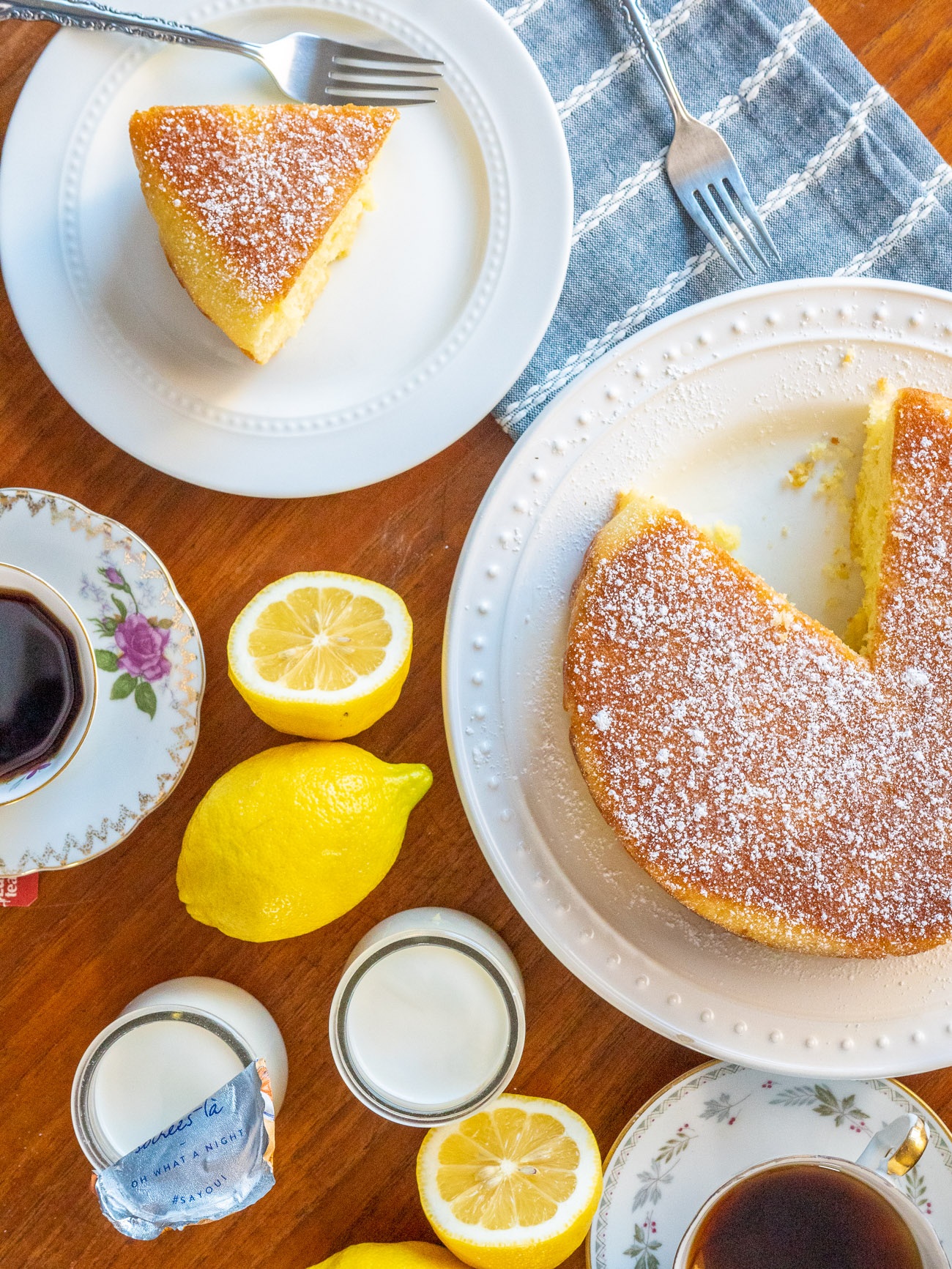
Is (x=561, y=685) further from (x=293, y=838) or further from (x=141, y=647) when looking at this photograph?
(x=141, y=647)

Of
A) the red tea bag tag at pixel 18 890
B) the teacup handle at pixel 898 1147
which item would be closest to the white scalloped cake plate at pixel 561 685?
the teacup handle at pixel 898 1147

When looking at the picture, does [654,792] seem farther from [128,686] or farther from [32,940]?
[32,940]

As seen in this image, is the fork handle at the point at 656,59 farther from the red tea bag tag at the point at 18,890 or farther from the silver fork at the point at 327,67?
the red tea bag tag at the point at 18,890

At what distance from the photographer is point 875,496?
1510mm

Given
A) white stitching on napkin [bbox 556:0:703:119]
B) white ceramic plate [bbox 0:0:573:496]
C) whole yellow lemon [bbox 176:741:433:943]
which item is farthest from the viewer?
Result: white stitching on napkin [bbox 556:0:703:119]

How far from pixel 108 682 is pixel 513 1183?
0.99 meters

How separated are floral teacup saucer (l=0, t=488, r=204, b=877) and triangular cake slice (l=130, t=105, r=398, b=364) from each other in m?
0.40

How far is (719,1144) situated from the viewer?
1.52 m

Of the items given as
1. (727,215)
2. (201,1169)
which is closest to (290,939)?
(201,1169)

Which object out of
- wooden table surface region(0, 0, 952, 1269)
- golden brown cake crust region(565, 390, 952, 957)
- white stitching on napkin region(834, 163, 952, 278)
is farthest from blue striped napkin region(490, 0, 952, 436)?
golden brown cake crust region(565, 390, 952, 957)

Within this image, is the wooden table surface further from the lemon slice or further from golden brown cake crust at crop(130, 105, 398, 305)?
golden brown cake crust at crop(130, 105, 398, 305)

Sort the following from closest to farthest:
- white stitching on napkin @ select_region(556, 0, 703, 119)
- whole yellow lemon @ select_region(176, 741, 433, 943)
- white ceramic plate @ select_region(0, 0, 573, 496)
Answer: whole yellow lemon @ select_region(176, 741, 433, 943), white ceramic plate @ select_region(0, 0, 573, 496), white stitching on napkin @ select_region(556, 0, 703, 119)

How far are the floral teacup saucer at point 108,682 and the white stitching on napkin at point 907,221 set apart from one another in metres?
1.24

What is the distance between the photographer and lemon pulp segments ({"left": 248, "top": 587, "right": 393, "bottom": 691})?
1384 millimetres
